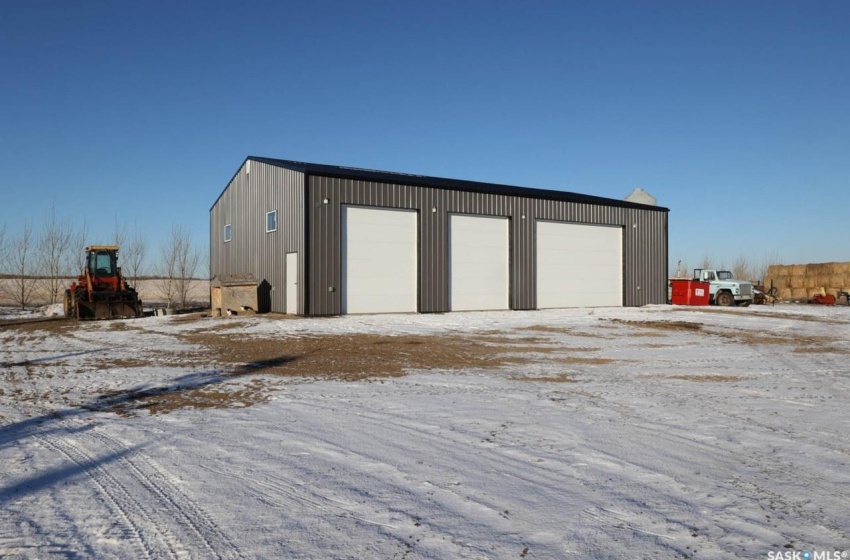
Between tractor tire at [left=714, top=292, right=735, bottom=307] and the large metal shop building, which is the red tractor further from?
tractor tire at [left=714, top=292, right=735, bottom=307]

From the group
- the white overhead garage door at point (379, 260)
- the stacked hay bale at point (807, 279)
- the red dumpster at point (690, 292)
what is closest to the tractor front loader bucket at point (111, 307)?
the white overhead garage door at point (379, 260)

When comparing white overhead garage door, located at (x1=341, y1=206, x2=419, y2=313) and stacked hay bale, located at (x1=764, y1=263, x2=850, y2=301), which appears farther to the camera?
stacked hay bale, located at (x1=764, y1=263, x2=850, y2=301)

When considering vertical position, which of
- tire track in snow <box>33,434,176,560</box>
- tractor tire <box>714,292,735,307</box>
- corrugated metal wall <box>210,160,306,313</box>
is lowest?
tire track in snow <box>33,434,176,560</box>

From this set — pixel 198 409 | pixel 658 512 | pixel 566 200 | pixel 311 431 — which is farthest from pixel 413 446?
pixel 566 200

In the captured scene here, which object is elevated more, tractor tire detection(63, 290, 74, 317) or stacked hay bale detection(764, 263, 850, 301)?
stacked hay bale detection(764, 263, 850, 301)

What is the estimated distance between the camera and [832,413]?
677cm

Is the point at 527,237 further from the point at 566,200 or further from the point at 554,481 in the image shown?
the point at 554,481

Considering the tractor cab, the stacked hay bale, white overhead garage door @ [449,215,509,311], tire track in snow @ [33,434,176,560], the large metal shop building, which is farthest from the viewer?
the stacked hay bale

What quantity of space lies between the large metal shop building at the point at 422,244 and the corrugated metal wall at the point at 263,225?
0.05m

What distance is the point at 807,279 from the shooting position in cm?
4034

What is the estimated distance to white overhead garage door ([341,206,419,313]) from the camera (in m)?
22.1

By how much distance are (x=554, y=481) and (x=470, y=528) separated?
42.2 inches

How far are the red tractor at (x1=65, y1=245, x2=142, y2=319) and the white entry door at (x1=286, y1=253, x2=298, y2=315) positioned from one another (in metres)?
5.71

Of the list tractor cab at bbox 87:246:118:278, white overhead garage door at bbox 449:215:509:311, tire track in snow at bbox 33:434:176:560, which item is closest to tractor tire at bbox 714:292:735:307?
white overhead garage door at bbox 449:215:509:311
